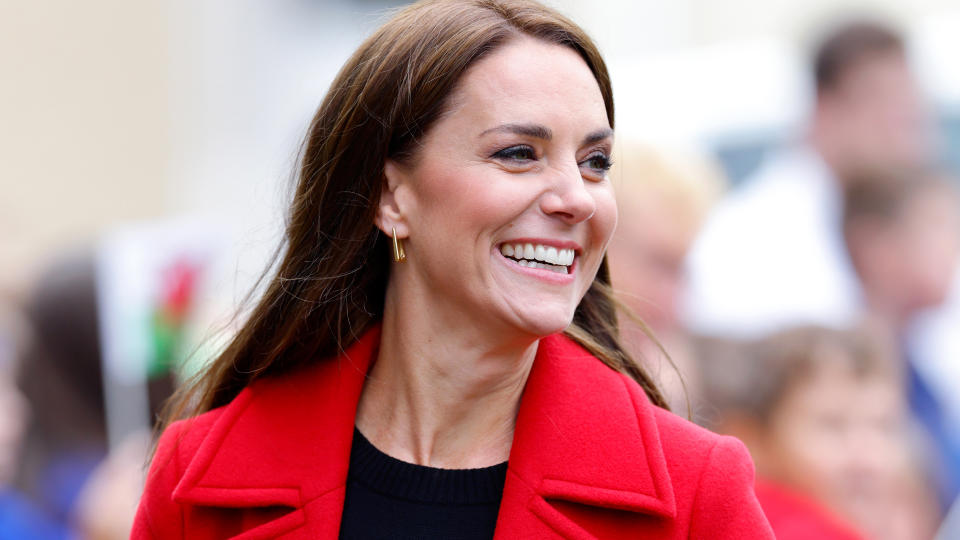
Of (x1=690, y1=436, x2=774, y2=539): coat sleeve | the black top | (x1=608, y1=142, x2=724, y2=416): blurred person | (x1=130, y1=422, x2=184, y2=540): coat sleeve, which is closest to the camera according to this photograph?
(x1=690, y1=436, x2=774, y2=539): coat sleeve

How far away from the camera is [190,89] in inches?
611

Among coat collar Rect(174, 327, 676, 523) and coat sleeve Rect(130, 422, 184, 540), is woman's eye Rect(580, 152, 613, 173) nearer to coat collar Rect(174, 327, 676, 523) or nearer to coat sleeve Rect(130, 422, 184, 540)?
coat collar Rect(174, 327, 676, 523)

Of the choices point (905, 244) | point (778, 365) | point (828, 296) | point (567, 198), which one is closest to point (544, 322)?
point (567, 198)

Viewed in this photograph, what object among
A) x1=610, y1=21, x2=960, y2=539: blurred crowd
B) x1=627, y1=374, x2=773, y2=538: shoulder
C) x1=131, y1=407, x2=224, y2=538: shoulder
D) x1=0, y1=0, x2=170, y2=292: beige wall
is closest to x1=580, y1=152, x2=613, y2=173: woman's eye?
x1=627, y1=374, x2=773, y2=538: shoulder

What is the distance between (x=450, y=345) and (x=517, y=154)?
1.48ft

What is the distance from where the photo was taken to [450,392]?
288 cm

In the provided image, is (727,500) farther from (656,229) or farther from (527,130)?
(656,229)

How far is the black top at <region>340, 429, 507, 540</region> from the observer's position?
279 centimetres

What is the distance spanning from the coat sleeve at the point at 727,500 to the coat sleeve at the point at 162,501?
1129 mm

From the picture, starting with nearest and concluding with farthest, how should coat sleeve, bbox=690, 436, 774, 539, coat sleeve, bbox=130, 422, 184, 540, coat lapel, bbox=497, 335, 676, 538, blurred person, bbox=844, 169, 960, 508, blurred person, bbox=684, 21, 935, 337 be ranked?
coat sleeve, bbox=690, 436, 774, 539 < coat lapel, bbox=497, 335, 676, 538 < coat sleeve, bbox=130, 422, 184, 540 < blurred person, bbox=844, 169, 960, 508 < blurred person, bbox=684, 21, 935, 337

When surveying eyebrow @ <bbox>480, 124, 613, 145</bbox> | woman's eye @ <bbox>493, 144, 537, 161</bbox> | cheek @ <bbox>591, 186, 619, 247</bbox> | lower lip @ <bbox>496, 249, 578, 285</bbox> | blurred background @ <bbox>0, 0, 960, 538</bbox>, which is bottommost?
blurred background @ <bbox>0, 0, 960, 538</bbox>

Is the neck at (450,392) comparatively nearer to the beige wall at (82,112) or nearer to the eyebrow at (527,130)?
the eyebrow at (527,130)

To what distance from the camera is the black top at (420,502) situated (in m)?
2.79

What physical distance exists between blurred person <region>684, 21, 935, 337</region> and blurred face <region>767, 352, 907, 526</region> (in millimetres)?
1587
